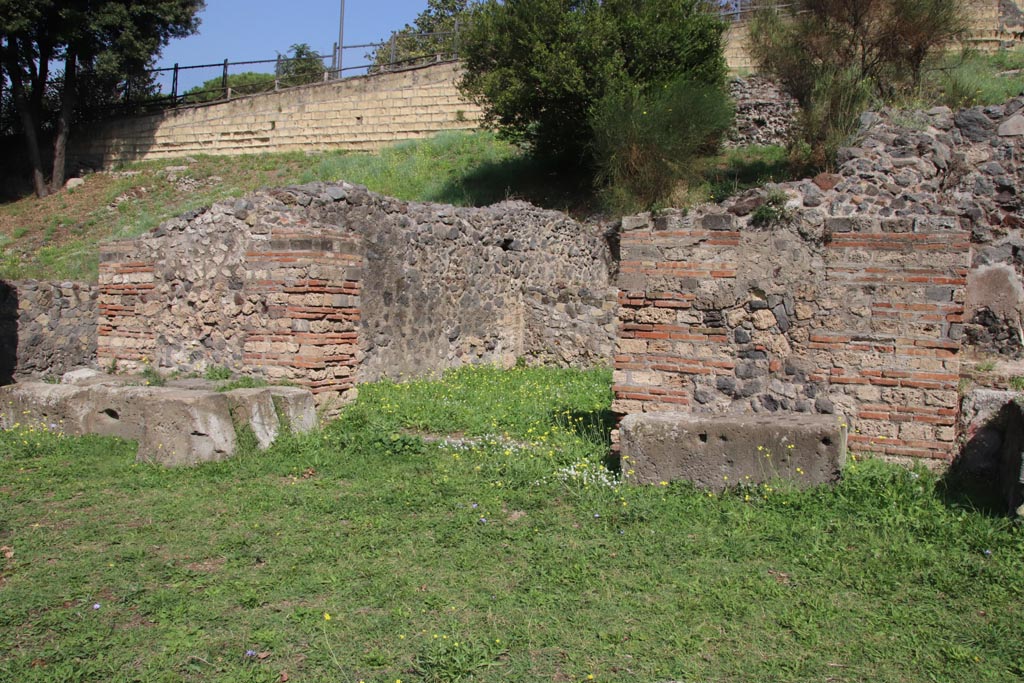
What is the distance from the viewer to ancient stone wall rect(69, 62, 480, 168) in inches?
969

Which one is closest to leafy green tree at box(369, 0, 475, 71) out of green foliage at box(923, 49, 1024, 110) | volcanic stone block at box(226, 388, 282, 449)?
green foliage at box(923, 49, 1024, 110)

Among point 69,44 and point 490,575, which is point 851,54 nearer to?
point 490,575

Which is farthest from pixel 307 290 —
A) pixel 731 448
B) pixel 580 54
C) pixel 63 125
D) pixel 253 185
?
pixel 63 125

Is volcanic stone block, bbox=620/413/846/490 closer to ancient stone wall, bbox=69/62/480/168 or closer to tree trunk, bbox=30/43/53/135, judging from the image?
ancient stone wall, bbox=69/62/480/168

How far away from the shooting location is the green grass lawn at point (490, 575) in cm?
344

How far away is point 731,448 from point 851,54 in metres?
11.7

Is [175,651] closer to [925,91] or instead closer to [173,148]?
[925,91]

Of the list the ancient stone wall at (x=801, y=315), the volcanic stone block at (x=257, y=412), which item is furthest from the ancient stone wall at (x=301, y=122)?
the ancient stone wall at (x=801, y=315)

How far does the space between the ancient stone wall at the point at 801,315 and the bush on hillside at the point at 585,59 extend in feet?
30.0

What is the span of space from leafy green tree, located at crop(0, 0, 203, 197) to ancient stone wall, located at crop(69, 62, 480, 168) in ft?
6.11

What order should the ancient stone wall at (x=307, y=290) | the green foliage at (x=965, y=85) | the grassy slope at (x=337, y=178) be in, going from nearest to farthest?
the ancient stone wall at (x=307, y=290), the green foliage at (x=965, y=85), the grassy slope at (x=337, y=178)

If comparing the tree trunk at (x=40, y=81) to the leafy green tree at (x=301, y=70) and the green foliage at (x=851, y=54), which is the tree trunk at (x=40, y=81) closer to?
the leafy green tree at (x=301, y=70)

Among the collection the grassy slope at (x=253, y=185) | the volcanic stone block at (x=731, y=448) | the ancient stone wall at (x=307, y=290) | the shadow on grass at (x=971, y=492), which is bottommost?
the shadow on grass at (x=971, y=492)

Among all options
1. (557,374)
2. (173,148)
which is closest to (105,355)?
(557,374)
